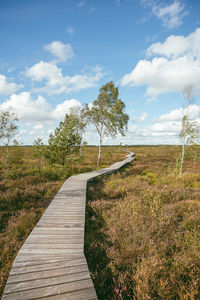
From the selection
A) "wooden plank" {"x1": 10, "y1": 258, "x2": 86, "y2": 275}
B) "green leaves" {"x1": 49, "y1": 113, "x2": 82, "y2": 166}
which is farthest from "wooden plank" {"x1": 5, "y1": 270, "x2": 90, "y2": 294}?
"green leaves" {"x1": 49, "y1": 113, "x2": 82, "y2": 166}

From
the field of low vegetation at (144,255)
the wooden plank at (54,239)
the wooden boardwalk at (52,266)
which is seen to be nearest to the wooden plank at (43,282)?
the wooden boardwalk at (52,266)

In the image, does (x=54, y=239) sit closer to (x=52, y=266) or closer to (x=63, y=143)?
(x=52, y=266)

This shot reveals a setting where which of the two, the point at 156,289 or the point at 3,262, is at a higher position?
the point at 156,289

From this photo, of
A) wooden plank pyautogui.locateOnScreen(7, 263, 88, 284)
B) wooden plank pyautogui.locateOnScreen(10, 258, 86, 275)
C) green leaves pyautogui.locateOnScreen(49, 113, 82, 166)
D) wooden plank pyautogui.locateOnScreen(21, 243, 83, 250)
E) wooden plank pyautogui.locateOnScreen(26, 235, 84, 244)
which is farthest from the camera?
green leaves pyautogui.locateOnScreen(49, 113, 82, 166)

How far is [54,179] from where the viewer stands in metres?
11.8

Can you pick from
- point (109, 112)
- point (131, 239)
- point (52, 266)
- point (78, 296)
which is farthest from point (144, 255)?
point (109, 112)

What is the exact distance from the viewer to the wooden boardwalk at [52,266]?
8.09ft

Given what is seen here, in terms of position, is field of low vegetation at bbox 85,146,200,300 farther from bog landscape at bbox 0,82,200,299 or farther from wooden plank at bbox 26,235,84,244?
wooden plank at bbox 26,235,84,244

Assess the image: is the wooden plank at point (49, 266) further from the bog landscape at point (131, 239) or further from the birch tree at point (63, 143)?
the birch tree at point (63, 143)

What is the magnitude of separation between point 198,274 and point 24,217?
17.4 feet

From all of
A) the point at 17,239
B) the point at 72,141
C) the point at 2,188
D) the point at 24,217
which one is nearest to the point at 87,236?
the point at 17,239

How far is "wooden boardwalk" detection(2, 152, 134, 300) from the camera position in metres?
2.47

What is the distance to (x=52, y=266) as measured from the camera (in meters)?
3.01

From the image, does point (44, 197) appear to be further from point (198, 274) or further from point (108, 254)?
point (198, 274)
